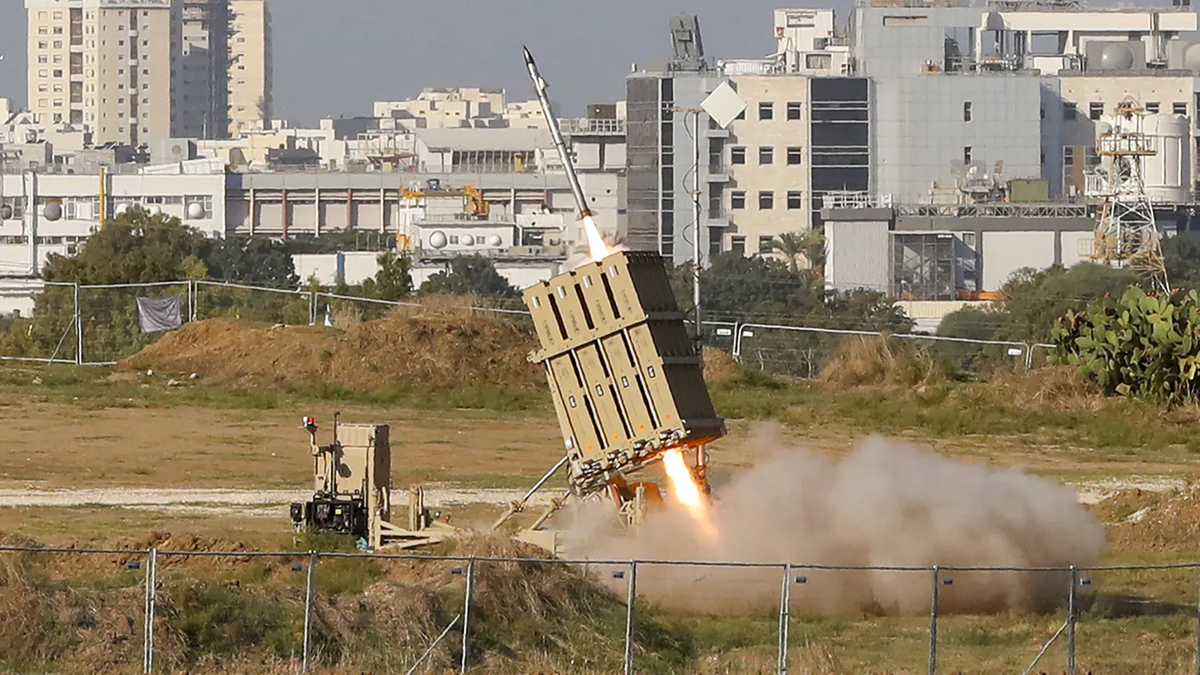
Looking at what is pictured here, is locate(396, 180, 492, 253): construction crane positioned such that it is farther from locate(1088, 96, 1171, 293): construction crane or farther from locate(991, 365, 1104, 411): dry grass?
locate(991, 365, 1104, 411): dry grass

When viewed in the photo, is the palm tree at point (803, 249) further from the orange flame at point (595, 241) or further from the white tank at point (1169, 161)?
the orange flame at point (595, 241)

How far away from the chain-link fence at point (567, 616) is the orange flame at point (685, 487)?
1425 mm

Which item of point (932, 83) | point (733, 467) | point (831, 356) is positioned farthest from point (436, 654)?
point (932, 83)

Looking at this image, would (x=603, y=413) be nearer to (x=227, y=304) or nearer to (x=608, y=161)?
(x=227, y=304)

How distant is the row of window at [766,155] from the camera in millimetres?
155000

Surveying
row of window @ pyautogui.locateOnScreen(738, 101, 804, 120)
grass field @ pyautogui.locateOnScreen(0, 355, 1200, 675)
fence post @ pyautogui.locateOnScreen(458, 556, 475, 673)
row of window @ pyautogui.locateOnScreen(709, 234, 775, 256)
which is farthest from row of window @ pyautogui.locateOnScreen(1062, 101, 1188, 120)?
fence post @ pyautogui.locateOnScreen(458, 556, 475, 673)

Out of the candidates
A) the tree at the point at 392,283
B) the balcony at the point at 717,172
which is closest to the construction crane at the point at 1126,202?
the balcony at the point at 717,172

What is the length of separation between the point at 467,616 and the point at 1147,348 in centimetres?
2734

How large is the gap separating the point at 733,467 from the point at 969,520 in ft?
36.6

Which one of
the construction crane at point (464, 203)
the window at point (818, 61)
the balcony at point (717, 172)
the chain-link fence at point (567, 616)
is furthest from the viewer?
the construction crane at point (464, 203)

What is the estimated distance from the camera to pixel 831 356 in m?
52.0

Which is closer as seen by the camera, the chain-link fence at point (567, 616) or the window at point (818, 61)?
the chain-link fence at point (567, 616)

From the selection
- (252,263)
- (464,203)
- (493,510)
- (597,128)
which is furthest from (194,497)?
(597,128)

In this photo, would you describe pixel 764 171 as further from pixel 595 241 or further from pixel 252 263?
pixel 595 241
